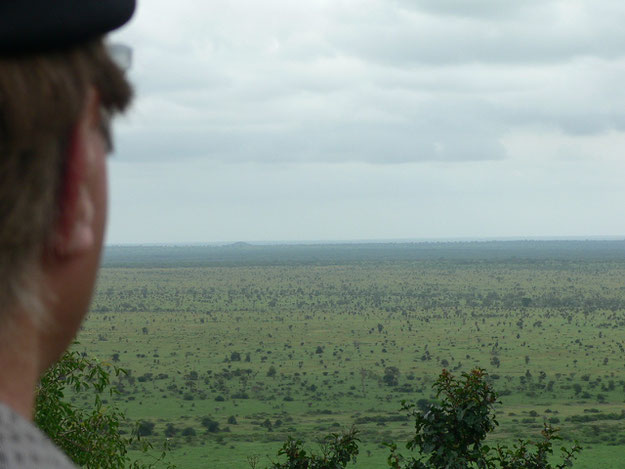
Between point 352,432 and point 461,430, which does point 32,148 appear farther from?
point 352,432

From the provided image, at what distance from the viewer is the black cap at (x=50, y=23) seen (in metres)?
0.92

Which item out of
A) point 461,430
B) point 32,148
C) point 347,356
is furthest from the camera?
point 347,356

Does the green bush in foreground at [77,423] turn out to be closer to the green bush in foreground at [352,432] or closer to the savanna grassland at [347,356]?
the green bush in foreground at [352,432]

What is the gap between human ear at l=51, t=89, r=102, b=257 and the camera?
3.37 ft

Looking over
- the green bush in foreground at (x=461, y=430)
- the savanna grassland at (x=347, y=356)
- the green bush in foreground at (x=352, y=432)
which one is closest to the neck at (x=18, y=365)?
the green bush in foreground at (x=352, y=432)

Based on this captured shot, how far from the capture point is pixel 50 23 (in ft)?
3.12

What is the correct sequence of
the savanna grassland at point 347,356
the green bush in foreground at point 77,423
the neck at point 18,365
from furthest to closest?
the savanna grassland at point 347,356 < the green bush in foreground at point 77,423 < the neck at point 18,365

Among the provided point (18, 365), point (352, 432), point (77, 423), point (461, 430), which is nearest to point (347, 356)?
point (352, 432)

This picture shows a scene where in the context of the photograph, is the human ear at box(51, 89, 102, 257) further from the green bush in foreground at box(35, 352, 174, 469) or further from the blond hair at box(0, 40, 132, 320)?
the green bush in foreground at box(35, 352, 174, 469)

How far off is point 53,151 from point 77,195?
0.22 feet

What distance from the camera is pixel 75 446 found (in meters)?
9.99

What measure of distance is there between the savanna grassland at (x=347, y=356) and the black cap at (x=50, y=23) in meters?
19.6

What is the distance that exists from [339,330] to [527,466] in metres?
64.4

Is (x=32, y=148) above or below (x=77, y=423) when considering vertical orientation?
above
